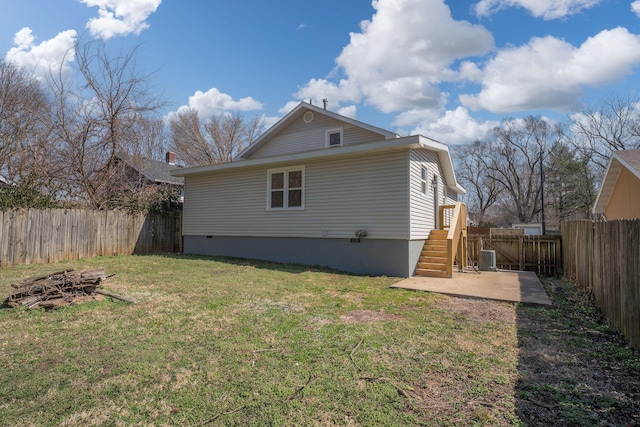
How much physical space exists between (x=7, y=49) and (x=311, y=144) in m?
12.8

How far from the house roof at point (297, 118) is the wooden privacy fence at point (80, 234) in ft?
14.6

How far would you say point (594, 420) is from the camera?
2.30 m

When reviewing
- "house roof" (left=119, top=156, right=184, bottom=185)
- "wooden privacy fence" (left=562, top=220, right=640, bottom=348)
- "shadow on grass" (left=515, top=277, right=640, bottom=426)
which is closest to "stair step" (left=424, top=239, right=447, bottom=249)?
"wooden privacy fence" (left=562, top=220, right=640, bottom=348)

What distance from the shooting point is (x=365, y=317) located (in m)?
4.80

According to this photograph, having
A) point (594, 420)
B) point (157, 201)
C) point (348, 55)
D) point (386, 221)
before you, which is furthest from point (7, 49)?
point (594, 420)

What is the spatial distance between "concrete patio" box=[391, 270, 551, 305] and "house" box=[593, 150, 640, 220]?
446 centimetres

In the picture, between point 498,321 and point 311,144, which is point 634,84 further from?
point 498,321

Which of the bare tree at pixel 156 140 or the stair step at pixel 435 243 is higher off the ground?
the bare tree at pixel 156 140

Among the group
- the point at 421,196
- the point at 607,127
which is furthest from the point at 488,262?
the point at 607,127

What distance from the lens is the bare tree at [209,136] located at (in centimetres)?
2783

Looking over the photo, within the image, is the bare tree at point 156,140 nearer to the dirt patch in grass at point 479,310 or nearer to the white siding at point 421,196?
the white siding at point 421,196

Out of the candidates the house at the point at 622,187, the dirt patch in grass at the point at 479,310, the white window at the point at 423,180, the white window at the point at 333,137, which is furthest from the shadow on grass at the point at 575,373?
the white window at the point at 333,137

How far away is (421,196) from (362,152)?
7.26 ft

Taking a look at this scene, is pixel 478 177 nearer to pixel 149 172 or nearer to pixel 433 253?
pixel 433 253
